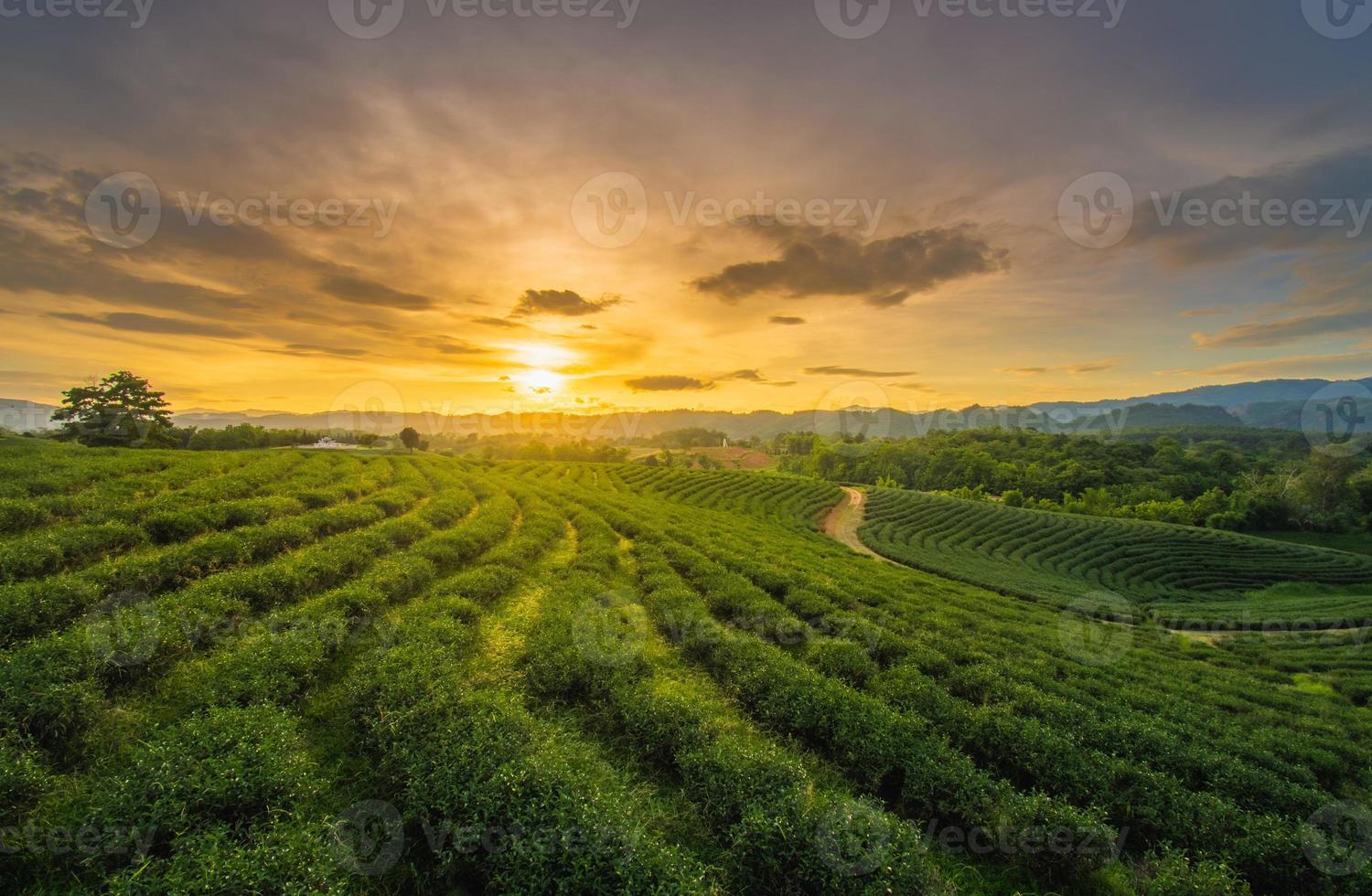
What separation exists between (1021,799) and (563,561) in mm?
16220

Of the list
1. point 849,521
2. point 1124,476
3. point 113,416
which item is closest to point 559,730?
point 849,521

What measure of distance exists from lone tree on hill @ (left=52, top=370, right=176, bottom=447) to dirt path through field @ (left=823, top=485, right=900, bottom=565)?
231ft

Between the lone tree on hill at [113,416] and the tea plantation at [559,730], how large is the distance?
136 ft

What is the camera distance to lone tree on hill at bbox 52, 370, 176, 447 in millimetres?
48312

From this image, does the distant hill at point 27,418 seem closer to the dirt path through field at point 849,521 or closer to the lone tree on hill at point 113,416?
the lone tree on hill at point 113,416

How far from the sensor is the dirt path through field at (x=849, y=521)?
50.0 m

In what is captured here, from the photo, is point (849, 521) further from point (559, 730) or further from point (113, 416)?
point (113, 416)

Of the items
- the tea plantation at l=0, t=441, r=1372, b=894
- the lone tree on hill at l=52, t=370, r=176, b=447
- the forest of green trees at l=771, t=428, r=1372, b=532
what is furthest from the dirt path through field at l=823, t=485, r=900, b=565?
the lone tree on hill at l=52, t=370, r=176, b=447

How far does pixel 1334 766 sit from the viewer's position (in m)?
11.8

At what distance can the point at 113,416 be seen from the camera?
49.8 m

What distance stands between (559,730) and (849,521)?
189 ft

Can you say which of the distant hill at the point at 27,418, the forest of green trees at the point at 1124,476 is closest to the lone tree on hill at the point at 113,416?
the distant hill at the point at 27,418

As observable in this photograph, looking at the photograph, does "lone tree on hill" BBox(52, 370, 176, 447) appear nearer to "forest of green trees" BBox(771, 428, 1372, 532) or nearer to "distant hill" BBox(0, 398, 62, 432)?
"distant hill" BBox(0, 398, 62, 432)

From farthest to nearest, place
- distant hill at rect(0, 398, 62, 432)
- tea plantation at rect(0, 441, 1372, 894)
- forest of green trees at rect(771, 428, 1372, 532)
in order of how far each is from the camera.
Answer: forest of green trees at rect(771, 428, 1372, 532) → distant hill at rect(0, 398, 62, 432) → tea plantation at rect(0, 441, 1372, 894)
